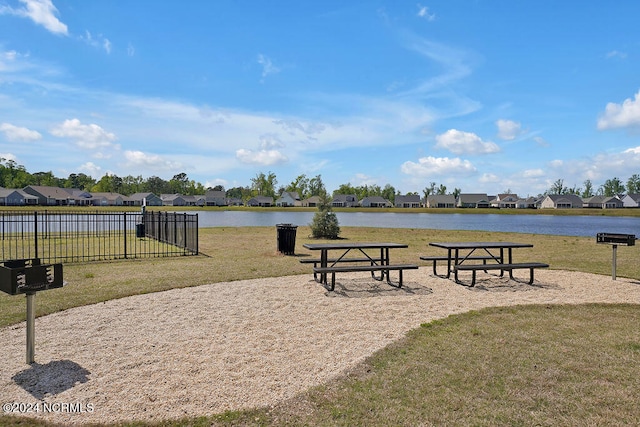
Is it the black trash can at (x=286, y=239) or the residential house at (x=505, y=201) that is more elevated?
the residential house at (x=505, y=201)

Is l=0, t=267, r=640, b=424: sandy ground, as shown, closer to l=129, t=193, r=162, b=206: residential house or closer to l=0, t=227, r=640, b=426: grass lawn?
l=0, t=227, r=640, b=426: grass lawn

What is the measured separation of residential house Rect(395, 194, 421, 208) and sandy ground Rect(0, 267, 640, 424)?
368 feet

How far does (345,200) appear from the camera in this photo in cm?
11894

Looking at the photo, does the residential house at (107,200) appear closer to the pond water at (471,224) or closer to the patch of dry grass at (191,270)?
the pond water at (471,224)

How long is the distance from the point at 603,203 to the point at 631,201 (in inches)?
258

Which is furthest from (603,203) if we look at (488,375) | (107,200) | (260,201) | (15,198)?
(15,198)

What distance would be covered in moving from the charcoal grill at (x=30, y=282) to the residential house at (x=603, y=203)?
448 feet

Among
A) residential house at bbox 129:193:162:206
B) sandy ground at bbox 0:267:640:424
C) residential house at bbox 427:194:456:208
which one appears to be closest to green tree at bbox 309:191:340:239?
sandy ground at bbox 0:267:640:424

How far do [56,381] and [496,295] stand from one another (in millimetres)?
7070

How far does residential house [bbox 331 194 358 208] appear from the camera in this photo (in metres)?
118

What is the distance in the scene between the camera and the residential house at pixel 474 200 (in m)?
119

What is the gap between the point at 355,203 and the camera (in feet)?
395

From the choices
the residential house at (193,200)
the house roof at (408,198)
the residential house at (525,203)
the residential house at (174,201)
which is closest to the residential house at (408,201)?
the house roof at (408,198)

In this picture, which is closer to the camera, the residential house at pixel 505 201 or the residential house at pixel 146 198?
the residential house at pixel 146 198
